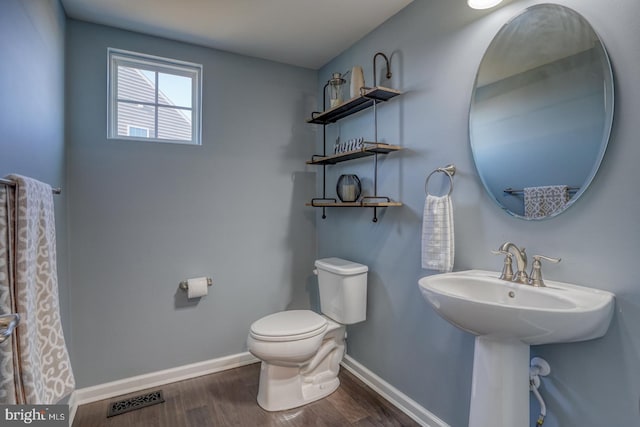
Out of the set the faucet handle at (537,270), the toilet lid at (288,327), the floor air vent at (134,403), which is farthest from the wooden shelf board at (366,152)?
the floor air vent at (134,403)

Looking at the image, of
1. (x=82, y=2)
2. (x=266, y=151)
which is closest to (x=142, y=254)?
(x=266, y=151)

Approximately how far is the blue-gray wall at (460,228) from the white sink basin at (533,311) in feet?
0.35

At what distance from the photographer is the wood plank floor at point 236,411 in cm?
181

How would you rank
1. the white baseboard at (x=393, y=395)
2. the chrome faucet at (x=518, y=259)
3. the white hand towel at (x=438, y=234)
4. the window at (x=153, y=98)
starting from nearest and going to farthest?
the chrome faucet at (x=518, y=259) < the white hand towel at (x=438, y=234) < the white baseboard at (x=393, y=395) < the window at (x=153, y=98)

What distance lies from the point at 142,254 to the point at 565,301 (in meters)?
2.25

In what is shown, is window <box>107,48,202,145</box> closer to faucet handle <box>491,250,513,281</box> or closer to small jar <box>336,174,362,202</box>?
small jar <box>336,174,362,202</box>

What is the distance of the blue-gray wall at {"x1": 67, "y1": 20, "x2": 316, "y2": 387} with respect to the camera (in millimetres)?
2000

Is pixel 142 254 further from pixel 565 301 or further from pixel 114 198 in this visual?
pixel 565 301

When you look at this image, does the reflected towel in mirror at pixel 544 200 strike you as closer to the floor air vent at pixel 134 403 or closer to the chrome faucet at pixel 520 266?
the chrome faucet at pixel 520 266

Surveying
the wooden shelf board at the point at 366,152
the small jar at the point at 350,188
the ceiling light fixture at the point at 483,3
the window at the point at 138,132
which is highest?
the ceiling light fixture at the point at 483,3

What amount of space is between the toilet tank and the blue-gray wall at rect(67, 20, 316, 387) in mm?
560

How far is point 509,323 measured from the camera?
103 cm

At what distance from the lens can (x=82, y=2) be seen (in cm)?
178

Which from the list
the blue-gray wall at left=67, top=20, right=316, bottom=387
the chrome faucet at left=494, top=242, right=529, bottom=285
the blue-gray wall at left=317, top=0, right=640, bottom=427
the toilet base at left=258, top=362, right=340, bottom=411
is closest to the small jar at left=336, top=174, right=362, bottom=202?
the blue-gray wall at left=317, top=0, right=640, bottom=427
